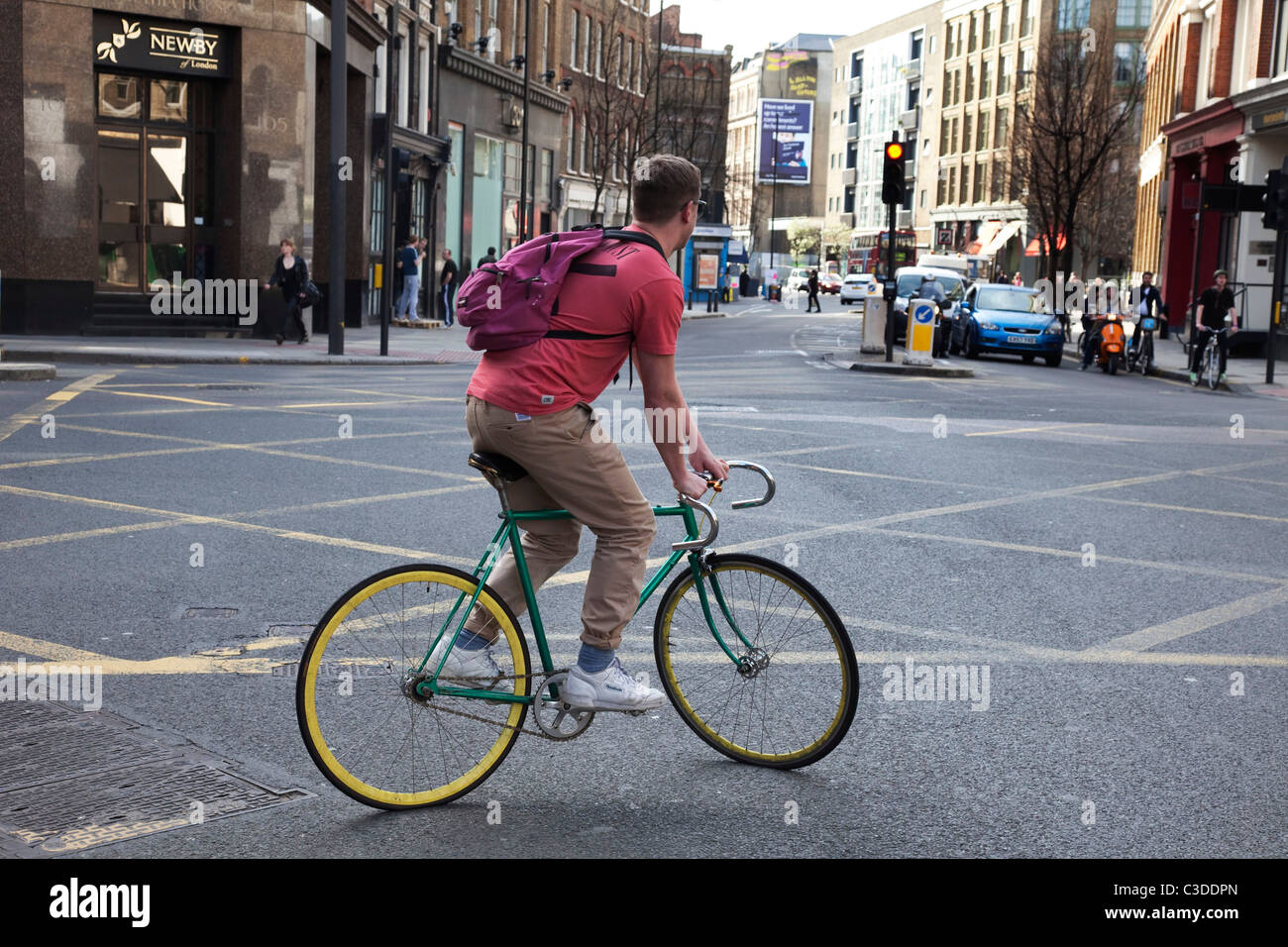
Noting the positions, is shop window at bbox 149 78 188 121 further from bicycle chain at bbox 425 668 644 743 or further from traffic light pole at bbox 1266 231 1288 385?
bicycle chain at bbox 425 668 644 743

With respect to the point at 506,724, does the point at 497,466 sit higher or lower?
higher

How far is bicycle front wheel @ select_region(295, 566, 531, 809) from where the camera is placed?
4.34 m

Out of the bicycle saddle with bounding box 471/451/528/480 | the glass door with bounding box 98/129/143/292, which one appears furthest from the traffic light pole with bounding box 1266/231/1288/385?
the bicycle saddle with bounding box 471/451/528/480

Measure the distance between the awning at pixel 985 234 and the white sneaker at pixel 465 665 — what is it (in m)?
87.3

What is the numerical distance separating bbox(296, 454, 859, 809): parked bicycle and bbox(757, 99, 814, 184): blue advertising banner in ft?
446

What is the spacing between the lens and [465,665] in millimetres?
4516

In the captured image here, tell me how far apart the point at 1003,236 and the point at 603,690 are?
8357 cm

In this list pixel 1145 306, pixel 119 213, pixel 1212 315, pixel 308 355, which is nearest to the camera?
pixel 308 355

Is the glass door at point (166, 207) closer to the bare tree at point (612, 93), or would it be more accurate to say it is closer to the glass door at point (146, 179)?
the glass door at point (146, 179)

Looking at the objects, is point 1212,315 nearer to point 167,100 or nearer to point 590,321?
point 167,100

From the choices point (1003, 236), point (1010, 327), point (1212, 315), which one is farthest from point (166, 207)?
point (1003, 236)

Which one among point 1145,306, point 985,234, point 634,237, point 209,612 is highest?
point 985,234

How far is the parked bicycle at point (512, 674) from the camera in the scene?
4.38 meters
